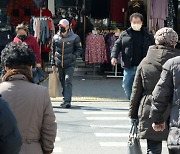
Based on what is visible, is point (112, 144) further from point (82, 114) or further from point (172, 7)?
point (172, 7)

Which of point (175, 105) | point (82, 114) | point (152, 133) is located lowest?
point (82, 114)

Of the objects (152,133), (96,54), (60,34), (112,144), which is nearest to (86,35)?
(96,54)

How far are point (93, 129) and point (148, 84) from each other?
3.59 m

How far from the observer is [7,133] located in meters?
3.23

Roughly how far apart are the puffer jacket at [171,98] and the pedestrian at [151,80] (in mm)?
851

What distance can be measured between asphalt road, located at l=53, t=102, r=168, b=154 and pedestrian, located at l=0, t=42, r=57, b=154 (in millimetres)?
3575

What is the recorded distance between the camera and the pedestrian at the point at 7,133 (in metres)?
3.21

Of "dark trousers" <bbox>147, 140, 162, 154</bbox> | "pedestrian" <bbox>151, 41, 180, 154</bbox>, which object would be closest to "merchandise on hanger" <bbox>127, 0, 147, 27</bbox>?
"dark trousers" <bbox>147, 140, 162, 154</bbox>

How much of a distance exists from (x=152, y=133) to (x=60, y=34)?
5564 mm

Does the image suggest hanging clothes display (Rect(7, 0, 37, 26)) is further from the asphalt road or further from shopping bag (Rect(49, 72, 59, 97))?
shopping bag (Rect(49, 72, 59, 97))

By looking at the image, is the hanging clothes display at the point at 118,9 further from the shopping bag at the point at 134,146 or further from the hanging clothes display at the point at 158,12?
the shopping bag at the point at 134,146

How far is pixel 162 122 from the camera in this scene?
5.28 meters

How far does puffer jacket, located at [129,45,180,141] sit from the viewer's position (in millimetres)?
6023

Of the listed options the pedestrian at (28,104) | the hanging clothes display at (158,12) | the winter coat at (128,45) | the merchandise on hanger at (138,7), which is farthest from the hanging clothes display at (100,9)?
the pedestrian at (28,104)
